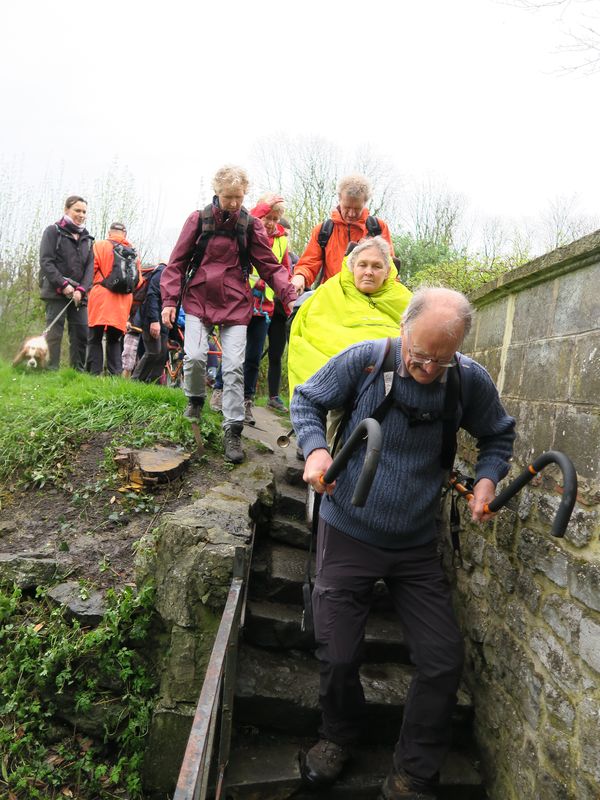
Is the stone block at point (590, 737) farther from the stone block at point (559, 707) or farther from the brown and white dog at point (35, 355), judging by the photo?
the brown and white dog at point (35, 355)

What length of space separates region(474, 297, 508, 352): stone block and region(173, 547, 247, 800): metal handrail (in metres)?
1.87

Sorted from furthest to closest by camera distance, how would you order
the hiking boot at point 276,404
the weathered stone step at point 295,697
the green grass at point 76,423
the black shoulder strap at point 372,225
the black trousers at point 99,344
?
1. the black trousers at point 99,344
2. the hiking boot at point 276,404
3. the green grass at point 76,423
4. the black shoulder strap at point 372,225
5. the weathered stone step at point 295,697

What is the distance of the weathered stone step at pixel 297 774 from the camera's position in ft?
8.91

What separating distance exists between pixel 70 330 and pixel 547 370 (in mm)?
6340

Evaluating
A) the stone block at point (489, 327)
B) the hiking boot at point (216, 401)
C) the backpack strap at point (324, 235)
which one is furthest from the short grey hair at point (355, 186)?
the hiking boot at point (216, 401)

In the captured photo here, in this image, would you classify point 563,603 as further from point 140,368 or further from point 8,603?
point 140,368

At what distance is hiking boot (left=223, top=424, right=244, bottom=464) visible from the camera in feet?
15.4

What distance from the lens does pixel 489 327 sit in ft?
11.7

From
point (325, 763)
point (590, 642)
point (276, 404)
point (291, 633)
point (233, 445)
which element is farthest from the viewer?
point (276, 404)

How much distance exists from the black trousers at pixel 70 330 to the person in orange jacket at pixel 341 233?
11.8 ft

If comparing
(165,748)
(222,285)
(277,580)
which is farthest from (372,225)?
(165,748)

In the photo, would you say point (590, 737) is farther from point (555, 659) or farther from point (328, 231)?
point (328, 231)

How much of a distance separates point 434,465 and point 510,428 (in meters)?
0.40

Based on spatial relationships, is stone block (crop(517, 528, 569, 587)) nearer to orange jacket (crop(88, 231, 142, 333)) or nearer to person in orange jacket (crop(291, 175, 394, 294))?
person in orange jacket (crop(291, 175, 394, 294))
